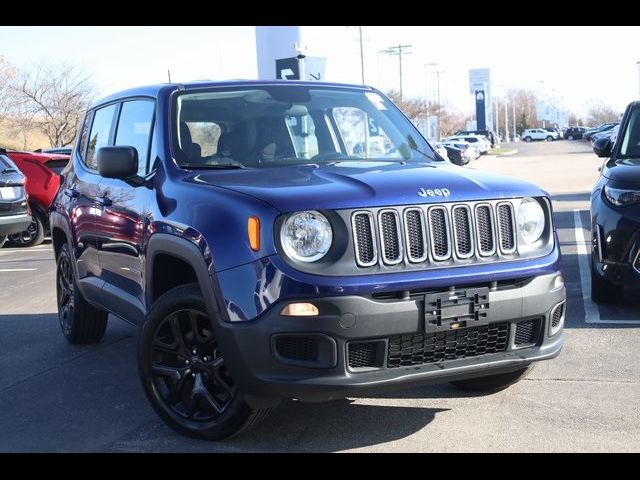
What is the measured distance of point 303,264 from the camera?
3918mm

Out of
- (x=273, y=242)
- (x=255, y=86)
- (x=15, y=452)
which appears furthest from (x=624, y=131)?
(x=15, y=452)

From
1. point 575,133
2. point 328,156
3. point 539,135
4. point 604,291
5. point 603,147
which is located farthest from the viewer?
point 539,135

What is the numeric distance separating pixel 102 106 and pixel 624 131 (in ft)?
14.6

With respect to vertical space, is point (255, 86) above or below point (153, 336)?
above

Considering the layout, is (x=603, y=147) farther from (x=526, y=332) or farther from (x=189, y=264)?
(x=189, y=264)

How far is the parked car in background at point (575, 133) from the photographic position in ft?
316

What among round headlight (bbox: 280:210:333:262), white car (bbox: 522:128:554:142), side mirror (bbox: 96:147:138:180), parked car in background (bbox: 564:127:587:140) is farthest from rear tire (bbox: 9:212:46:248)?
white car (bbox: 522:128:554:142)

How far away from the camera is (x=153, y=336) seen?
4527 mm

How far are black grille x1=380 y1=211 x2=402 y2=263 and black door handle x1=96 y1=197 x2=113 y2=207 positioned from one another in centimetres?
215

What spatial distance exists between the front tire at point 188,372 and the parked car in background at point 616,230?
3.58 metres

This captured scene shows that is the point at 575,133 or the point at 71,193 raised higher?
the point at 71,193

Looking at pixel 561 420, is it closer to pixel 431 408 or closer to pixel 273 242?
pixel 431 408

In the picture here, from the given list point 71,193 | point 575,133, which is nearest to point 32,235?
point 71,193

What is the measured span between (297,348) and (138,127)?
7.19 ft
